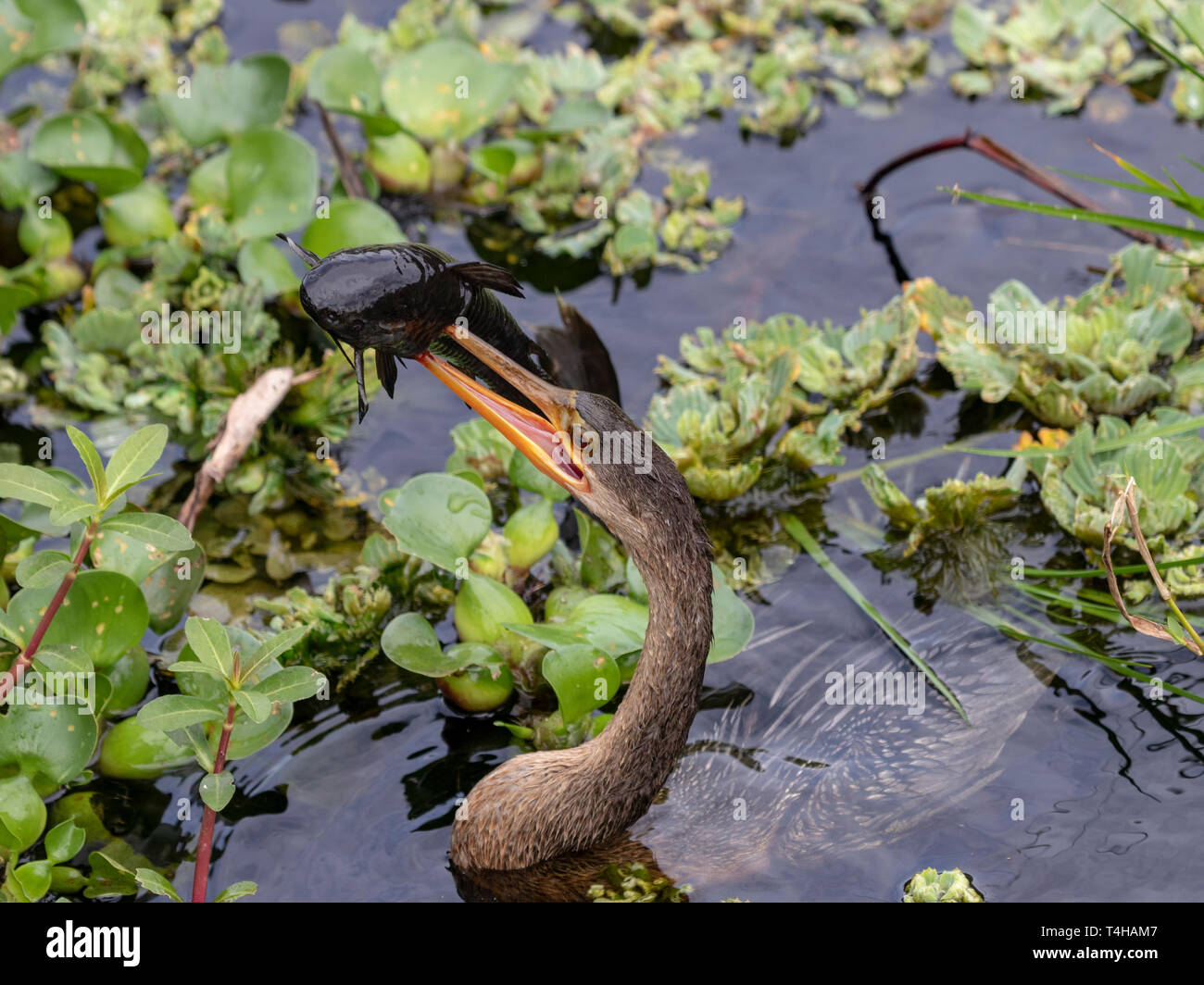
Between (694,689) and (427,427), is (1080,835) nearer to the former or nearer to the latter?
(694,689)

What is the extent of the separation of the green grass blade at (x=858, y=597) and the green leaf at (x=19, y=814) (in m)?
2.25

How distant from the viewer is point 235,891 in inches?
114

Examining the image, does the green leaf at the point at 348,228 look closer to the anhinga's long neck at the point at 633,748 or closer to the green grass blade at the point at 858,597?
the green grass blade at the point at 858,597

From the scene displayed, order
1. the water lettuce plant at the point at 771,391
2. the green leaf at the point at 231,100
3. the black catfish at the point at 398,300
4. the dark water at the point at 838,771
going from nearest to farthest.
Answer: the black catfish at the point at 398,300 → the dark water at the point at 838,771 → the water lettuce plant at the point at 771,391 → the green leaf at the point at 231,100

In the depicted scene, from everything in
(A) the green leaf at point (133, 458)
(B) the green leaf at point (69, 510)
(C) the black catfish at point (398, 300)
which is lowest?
(B) the green leaf at point (69, 510)

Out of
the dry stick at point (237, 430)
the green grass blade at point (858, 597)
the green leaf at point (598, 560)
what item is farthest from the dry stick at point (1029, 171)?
the dry stick at point (237, 430)

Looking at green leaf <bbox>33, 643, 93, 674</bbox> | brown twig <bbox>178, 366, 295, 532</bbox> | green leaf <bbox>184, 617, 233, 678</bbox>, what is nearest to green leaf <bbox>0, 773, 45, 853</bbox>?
green leaf <bbox>33, 643, 93, 674</bbox>

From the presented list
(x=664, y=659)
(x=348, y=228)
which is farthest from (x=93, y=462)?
(x=348, y=228)

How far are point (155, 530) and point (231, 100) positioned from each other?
2.58 metres

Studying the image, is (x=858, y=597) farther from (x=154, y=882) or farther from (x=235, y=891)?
(x=154, y=882)

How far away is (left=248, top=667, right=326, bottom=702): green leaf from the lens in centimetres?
288

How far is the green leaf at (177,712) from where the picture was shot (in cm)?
279

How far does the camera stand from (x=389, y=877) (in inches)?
123

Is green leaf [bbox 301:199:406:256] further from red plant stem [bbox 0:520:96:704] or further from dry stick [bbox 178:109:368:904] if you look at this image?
red plant stem [bbox 0:520:96:704]
